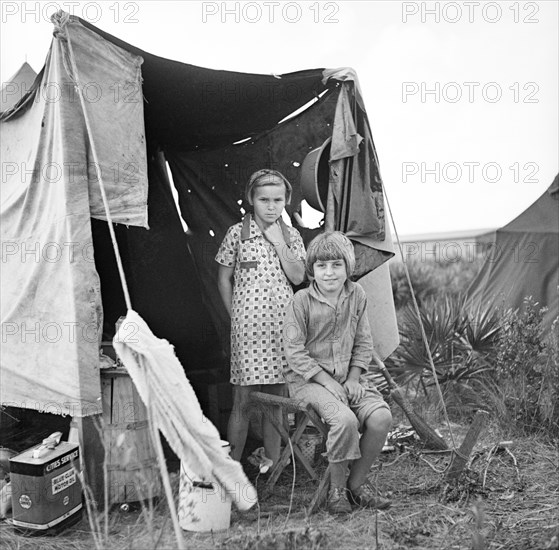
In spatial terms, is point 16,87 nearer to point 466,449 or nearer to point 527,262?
point 466,449

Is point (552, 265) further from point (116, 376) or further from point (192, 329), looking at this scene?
point (116, 376)

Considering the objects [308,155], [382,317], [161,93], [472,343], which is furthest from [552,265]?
[161,93]

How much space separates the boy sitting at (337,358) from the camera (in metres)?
4.07

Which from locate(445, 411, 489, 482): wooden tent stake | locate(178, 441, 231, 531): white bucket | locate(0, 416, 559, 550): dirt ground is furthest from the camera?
locate(445, 411, 489, 482): wooden tent stake

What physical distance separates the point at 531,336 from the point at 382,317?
1678mm

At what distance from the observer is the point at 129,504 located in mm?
4297

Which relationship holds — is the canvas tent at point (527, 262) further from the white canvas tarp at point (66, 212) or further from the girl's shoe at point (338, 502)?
the white canvas tarp at point (66, 212)

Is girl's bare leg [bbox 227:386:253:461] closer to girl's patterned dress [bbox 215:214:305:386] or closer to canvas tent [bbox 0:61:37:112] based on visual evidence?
girl's patterned dress [bbox 215:214:305:386]

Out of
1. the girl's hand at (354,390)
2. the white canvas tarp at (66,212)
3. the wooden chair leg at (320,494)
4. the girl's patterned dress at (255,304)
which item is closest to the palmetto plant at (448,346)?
the girl's patterned dress at (255,304)

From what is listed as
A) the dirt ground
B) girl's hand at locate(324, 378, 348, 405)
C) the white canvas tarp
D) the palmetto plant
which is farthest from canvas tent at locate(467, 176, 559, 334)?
the white canvas tarp

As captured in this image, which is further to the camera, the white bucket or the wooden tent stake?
the wooden tent stake

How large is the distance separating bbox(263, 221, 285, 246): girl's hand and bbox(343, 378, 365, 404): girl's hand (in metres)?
1.17

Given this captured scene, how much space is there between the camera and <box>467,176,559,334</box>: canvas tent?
25.6 ft

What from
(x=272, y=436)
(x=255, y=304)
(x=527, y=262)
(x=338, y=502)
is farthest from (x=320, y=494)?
(x=527, y=262)
